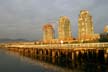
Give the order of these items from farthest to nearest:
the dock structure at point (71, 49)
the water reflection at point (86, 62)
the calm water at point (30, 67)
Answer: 1. the dock structure at point (71, 49)
2. the calm water at point (30, 67)
3. the water reflection at point (86, 62)

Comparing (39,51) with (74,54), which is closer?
(74,54)

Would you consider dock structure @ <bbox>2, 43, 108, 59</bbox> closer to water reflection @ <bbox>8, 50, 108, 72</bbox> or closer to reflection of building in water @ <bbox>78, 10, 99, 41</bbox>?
water reflection @ <bbox>8, 50, 108, 72</bbox>

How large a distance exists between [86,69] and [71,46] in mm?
11978

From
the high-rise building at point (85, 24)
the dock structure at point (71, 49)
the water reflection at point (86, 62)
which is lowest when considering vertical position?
the water reflection at point (86, 62)

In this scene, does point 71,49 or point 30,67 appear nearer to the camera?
point 30,67

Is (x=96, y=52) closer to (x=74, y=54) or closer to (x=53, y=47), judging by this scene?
(x=74, y=54)

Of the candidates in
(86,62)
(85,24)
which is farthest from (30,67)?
(85,24)

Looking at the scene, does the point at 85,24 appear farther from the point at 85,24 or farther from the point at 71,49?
the point at 71,49

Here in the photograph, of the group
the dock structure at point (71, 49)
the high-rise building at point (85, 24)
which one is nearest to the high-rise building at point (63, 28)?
the high-rise building at point (85, 24)

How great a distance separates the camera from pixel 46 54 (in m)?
70.3

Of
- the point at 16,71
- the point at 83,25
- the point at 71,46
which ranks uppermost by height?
the point at 83,25

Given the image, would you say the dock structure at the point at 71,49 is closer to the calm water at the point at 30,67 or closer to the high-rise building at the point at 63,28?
the calm water at the point at 30,67

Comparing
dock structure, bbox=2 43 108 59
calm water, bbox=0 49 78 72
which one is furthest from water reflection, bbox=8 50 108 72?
calm water, bbox=0 49 78 72

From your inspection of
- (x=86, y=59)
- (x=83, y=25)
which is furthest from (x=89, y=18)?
(x=86, y=59)
